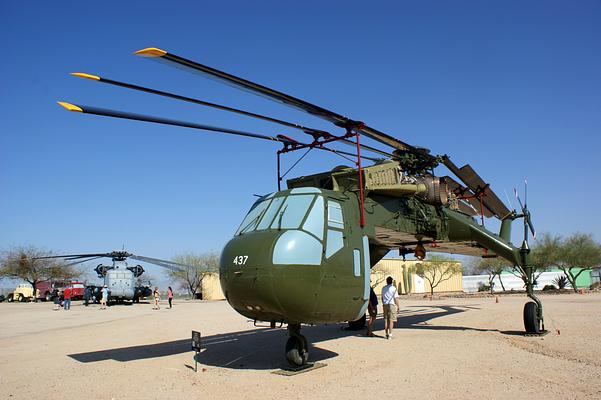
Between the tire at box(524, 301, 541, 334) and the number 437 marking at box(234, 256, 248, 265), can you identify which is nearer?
the number 437 marking at box(234, 256, 248, 265)

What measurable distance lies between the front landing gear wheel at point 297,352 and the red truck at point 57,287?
47185 mm

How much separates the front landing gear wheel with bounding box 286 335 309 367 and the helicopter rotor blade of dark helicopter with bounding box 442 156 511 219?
6.51 m

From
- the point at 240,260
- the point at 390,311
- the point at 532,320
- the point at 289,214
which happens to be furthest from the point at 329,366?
the point at 532,320

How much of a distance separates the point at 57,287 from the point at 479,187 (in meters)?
50.4

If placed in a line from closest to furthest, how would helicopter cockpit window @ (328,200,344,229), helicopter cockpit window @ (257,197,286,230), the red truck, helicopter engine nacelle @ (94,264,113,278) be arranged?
helicopter cockpit window @ (257,197,286,230), helicopter cockpit window @ (328,200,344,229), helicopter engine nacelle @ (94,264,113,278), the red truck

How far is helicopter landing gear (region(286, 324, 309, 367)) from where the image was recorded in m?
7.86

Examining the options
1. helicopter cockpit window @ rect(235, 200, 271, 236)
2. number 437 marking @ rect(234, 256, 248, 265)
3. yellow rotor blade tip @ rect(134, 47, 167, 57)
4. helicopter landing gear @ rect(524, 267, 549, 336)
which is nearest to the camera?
yellow rotor blade tip @ rect(134, 47, 167, 57)

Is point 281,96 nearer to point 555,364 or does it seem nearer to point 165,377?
point 165,377

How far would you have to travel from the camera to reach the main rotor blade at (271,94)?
15.6 ft

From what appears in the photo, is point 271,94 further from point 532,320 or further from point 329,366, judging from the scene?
point 532,320

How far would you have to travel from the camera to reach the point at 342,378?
288 inches

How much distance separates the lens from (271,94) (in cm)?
627

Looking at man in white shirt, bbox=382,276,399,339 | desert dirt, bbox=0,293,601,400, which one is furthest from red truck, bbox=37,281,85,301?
man in white shirt, bbox=382,276,399,339

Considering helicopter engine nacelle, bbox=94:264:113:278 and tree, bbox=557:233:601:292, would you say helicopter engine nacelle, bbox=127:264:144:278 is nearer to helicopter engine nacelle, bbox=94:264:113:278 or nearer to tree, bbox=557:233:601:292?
helicopter engine nacelle, bbox=94:264:113:278
